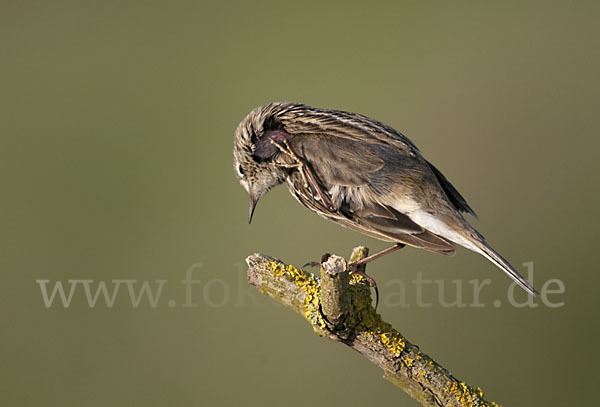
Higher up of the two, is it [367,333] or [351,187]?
[351,187]

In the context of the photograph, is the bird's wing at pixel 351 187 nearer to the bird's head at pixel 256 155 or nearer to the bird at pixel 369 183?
the bird at pixel 369 183

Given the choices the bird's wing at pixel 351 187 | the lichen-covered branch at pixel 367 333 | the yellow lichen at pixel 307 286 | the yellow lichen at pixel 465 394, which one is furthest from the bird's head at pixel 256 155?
the yellow lichen at pixel 465 394

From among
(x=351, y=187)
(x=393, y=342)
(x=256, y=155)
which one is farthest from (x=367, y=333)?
(x=256, y=155)

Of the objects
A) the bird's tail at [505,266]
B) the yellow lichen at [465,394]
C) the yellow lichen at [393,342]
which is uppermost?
the bird's tail at [505,266]

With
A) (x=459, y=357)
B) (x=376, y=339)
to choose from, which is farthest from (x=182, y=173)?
(x=376, y=339)

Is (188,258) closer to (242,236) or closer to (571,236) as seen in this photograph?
(242,236)

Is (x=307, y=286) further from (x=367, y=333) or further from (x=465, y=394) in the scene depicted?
(x=465, y=394)

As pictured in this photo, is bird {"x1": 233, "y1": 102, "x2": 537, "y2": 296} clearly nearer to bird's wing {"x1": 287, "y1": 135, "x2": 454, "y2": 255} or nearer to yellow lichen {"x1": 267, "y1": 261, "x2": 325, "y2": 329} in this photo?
bird's wing {"x1": 287, "y1": 135, "x2": 454, "y2": 255}
